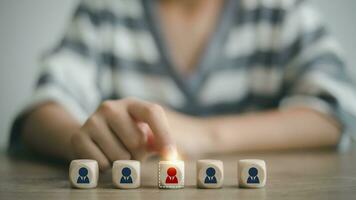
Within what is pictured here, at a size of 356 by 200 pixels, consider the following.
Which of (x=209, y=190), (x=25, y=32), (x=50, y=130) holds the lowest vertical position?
(x=209, y=190)

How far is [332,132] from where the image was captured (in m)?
1.26

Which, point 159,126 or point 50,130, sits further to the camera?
point 50,130

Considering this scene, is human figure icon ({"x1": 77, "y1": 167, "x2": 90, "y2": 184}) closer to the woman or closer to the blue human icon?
the blue human icon

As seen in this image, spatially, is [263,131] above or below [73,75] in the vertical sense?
below

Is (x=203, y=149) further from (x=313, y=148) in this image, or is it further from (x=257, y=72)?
(x=257, y=72)

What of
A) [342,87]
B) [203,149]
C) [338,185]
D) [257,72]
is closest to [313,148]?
[342,87]

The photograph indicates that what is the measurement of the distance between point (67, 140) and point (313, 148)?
62cm

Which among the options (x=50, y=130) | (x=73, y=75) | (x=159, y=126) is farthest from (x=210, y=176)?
(x=73, y=75)

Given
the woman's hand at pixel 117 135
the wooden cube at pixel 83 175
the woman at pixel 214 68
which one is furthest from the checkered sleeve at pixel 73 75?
the wooden cube at pixel 83 175

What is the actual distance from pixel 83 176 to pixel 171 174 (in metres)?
0.12

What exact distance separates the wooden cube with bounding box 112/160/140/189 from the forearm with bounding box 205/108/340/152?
488mm

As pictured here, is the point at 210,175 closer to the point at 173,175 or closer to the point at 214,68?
the point at 173,175

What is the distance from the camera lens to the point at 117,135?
0.82 meters

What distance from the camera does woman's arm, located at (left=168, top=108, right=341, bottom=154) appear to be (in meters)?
1.15
